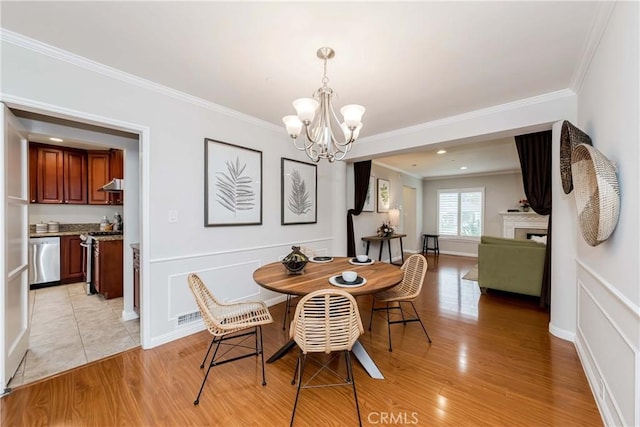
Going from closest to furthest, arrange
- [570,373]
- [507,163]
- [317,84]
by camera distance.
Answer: [570,373] < [317,84] < [507,163]

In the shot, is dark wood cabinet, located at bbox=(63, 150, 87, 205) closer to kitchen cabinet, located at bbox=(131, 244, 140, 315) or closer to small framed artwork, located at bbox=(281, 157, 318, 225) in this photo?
kitchen cabinet, located at bbox=(131, 244, 140, 315)

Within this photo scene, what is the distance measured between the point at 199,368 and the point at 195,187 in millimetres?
1699

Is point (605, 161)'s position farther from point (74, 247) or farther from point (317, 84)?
point (74, 247)

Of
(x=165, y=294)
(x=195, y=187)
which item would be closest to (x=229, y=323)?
(x=165, y=294)

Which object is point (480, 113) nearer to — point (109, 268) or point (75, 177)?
point (109, 268)

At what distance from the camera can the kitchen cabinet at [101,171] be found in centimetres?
505

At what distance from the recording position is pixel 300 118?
186 centimetres

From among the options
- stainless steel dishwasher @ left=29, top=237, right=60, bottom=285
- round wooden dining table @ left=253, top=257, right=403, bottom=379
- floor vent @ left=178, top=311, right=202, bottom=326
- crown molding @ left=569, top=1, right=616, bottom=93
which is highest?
crown molding @ left=569, top=1, right=616, bottom=93

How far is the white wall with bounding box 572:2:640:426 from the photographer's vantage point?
4.06ft

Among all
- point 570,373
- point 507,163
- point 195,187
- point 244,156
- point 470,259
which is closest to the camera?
point 570,373

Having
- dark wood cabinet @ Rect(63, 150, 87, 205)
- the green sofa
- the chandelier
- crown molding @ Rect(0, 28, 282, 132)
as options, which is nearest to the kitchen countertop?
dark wood cabinet @ Rect(63, 150, 87, 205)

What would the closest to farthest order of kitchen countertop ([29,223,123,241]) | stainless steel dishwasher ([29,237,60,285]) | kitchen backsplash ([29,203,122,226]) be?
stainless steel dishwasher ([29,237,60,285]), kitchen countertop ([29,223,123,241]), kitchen backsplash ([29,203,122,226])

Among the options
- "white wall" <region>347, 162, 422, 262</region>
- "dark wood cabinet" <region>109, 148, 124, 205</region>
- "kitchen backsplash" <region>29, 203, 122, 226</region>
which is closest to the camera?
"kitchen backsplash" <region>29, 203, 122, 226</region>

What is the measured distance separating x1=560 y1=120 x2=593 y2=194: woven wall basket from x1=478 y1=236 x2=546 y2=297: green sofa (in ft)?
5.89
